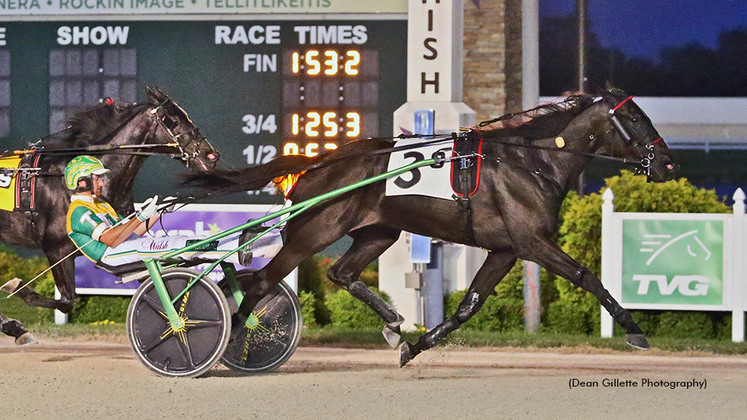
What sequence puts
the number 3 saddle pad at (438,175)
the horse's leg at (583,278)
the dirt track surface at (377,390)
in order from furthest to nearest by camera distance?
1. the number 3 saddle pad at (438,175)
2. the horse's leg at (583,278)
3. the dirt track surface at (377,390)

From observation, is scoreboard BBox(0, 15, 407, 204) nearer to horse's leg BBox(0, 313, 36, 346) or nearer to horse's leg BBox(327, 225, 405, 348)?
horse's leg BBox(327, 225, 405, 348)

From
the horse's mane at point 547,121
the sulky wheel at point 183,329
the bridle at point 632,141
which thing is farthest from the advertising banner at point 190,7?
the sulky wheel at point 183,329

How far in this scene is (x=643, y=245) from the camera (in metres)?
9.43

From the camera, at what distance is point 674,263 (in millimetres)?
9359

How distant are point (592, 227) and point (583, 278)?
3224mm

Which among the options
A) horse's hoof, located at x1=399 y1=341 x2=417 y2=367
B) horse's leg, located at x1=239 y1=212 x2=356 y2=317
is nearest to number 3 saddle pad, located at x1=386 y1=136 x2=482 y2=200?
horse's leg, located at x1=239 y1=212 x2=356 y2=317

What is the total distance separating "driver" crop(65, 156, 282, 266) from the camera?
6.73 m

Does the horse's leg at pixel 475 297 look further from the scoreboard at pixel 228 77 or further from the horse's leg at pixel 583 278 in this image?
the scoreboard at pixel 228 77

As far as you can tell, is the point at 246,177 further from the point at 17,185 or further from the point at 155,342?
the point at 17,185

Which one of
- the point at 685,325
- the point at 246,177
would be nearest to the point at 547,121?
the point at 246,177

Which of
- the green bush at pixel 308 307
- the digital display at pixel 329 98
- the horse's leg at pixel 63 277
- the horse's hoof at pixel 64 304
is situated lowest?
the green bush at pixel 308 307

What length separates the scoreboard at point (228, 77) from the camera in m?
9.79

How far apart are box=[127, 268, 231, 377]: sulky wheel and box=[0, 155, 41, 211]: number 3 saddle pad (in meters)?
1.34

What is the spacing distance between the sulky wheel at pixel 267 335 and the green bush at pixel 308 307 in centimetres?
262
